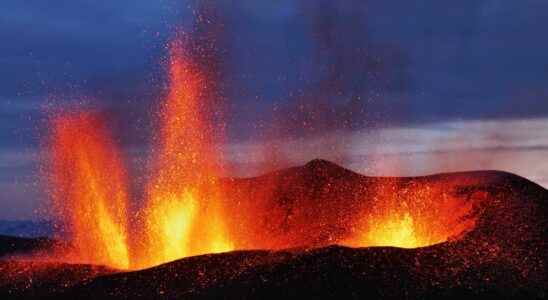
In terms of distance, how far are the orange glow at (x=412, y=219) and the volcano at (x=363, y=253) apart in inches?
2.7

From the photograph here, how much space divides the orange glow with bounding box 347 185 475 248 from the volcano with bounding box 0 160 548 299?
0.07 meters

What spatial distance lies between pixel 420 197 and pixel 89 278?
52.7ft

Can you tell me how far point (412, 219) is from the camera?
34156mm

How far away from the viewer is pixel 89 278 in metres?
27.4

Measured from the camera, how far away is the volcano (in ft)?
78.8

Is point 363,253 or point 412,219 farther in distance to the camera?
point 412,219

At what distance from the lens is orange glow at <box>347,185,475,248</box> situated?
31906mm

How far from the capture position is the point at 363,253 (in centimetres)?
2530

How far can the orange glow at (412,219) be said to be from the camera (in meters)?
31.9

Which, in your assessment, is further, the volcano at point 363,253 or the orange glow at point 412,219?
the orange glow at point 412,219

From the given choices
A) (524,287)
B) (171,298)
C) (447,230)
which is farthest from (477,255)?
(171,298)

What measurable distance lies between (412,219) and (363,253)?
9476 mm

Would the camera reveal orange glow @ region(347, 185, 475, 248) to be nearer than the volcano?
No

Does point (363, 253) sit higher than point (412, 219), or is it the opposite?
point (412, 219)
